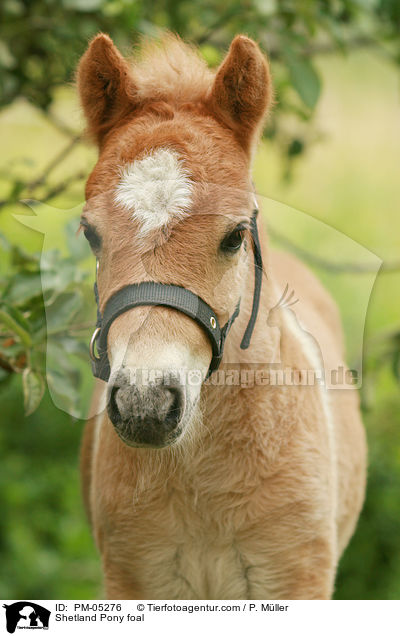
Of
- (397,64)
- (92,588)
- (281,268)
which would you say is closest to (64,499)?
(92,588)

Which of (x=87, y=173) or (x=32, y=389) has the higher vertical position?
(x=87, y=173)

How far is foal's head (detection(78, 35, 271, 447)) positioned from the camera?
1909mm

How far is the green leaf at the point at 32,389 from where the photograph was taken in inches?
101

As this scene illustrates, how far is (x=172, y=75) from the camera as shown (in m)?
2.43

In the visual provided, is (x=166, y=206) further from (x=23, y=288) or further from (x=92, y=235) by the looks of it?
(x=23, y=288)

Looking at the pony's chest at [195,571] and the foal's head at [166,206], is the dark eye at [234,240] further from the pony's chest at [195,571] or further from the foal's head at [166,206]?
the pony's chest at [195,571]

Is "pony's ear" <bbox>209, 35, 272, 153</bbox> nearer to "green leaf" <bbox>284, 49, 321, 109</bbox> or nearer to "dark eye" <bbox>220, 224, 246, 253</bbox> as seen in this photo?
"dark eye" <bbox>220, 224, 246, 253</bbox>

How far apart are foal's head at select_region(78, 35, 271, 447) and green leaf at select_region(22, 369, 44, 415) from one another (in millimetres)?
581

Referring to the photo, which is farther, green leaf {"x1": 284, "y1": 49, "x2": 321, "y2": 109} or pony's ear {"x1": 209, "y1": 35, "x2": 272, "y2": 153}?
green leaf {"x1": 284, "y1": 49, "x2": 321, "y2": 109}

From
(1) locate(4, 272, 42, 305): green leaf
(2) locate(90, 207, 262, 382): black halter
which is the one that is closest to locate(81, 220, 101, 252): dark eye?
(2) locate(90, 207, 262, 382): black halter
